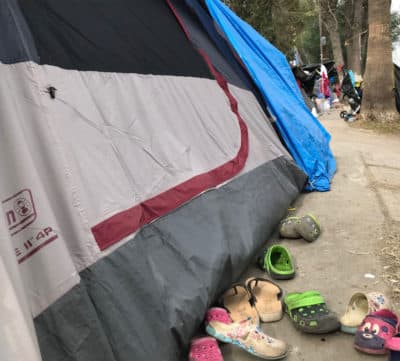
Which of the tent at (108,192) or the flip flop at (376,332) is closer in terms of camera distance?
the tent at (108,192)

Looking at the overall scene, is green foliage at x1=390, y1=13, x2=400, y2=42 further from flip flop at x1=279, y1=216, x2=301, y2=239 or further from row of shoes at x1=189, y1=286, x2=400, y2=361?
row of shoes at x1=189, y1=286, x2=400, y2=361

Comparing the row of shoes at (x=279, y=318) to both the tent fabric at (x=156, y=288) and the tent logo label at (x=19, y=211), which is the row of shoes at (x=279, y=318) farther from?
the tent logo label at (x=19, y=211)

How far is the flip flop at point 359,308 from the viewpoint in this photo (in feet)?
4.77

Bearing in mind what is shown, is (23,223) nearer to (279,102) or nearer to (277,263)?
(277,263)

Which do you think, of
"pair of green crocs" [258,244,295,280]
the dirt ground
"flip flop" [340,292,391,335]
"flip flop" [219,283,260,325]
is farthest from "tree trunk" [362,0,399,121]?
"flip flop" [219,283,260,325]

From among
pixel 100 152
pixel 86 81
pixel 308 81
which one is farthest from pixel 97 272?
pixel 308 81

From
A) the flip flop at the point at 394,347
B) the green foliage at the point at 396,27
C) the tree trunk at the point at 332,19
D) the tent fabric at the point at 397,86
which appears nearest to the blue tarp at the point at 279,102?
the flip flop at the point at 394,347

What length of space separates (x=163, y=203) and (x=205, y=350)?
1.92ft

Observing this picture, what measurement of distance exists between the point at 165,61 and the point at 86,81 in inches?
27.8

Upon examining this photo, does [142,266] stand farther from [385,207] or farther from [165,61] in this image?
[385,207]

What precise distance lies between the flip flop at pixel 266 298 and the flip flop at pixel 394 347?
0.48m

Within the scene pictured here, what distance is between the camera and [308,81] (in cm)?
977

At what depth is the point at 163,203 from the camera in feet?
5.18

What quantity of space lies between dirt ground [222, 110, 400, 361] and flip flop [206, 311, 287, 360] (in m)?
0.06
